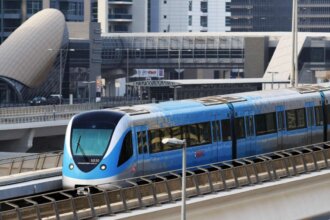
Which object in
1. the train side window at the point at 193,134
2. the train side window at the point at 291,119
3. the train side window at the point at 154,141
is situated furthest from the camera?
the train side window at the point at 291,119

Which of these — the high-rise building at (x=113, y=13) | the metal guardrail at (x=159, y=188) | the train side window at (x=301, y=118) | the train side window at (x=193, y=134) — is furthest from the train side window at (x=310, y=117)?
the high-rise building at (x=113, y=13)

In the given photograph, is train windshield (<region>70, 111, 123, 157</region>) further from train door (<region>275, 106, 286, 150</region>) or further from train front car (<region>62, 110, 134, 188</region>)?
→ train door (<region>275, 106, 286, 150</region>)

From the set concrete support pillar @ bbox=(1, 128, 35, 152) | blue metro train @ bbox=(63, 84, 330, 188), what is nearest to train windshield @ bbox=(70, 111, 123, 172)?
blue metro train @ bbox=(63, 84, 330, 188)

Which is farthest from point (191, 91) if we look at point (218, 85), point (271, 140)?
point (271, 140)

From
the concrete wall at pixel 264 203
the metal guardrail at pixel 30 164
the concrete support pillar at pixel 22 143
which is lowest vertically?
the concrete support pillar at pixel 22 143

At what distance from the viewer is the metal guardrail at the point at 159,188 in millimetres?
32531

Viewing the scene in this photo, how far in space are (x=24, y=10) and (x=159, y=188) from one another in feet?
401

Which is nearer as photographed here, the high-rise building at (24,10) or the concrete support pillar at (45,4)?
the high-rise building at (24,10)

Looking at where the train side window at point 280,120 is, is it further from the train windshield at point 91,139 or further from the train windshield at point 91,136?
the train windshield at point 91,139

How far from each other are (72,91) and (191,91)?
2766 centimetres

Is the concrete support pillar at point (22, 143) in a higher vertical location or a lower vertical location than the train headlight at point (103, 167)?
lower

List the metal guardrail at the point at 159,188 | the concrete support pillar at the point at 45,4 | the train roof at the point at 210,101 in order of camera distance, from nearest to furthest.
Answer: the metal guardrail at the point at 159,188, the train roof at the point at 210,101, the concrete support pillar at the point at 45,4

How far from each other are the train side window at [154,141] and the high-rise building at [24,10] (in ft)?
374

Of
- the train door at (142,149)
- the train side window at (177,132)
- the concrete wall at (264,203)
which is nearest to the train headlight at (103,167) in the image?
the train door at (142,149)
